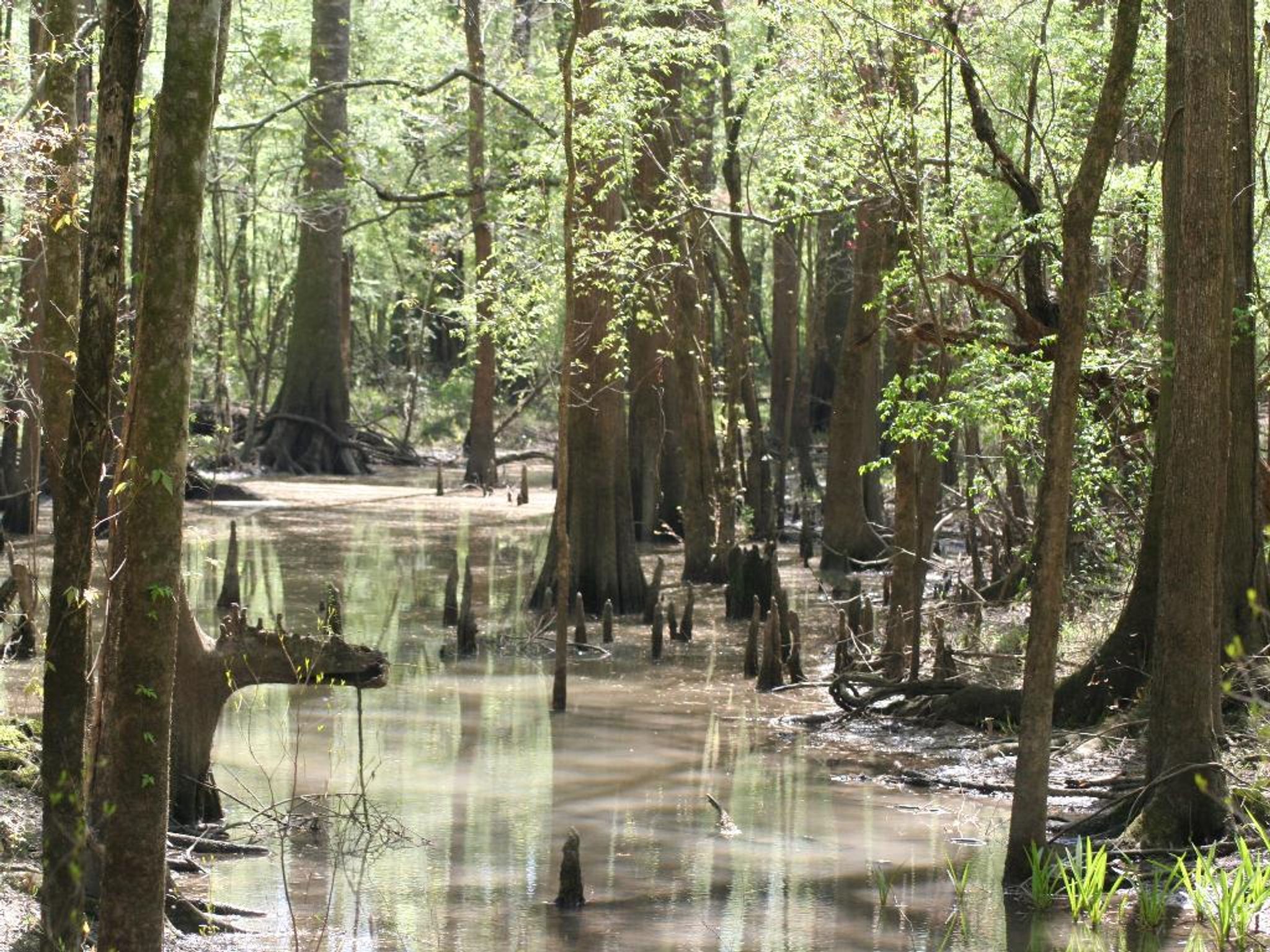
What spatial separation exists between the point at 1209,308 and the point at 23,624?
8.45m

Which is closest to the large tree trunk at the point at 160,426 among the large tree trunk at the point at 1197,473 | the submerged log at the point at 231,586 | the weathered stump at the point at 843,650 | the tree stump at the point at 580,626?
the large tree trunk at the point at 1197,473

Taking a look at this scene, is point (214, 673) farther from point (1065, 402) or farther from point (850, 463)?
point (850, 463)

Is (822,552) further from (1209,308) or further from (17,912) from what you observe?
(17,912)

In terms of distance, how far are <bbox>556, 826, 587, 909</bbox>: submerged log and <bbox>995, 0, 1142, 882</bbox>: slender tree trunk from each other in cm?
228

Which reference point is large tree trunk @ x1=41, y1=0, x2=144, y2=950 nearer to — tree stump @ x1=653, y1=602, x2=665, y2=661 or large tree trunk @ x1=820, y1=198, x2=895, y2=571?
tree stump @ x1=653, y1=602, x2=665, y2=661

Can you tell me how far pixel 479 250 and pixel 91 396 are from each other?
2629 cm

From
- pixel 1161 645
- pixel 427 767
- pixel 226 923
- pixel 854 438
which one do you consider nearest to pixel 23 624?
pixel 427 767

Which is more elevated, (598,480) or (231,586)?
(598,480)

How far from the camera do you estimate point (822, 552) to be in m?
23.2

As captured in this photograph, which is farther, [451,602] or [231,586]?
[451,602]

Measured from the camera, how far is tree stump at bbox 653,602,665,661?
616 inches

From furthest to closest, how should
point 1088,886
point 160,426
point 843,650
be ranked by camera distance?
point 843,650
point 1088,886
point 160,426

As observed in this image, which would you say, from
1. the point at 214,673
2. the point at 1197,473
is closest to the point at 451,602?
the point at 214,673

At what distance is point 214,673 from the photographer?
28.5 feet
